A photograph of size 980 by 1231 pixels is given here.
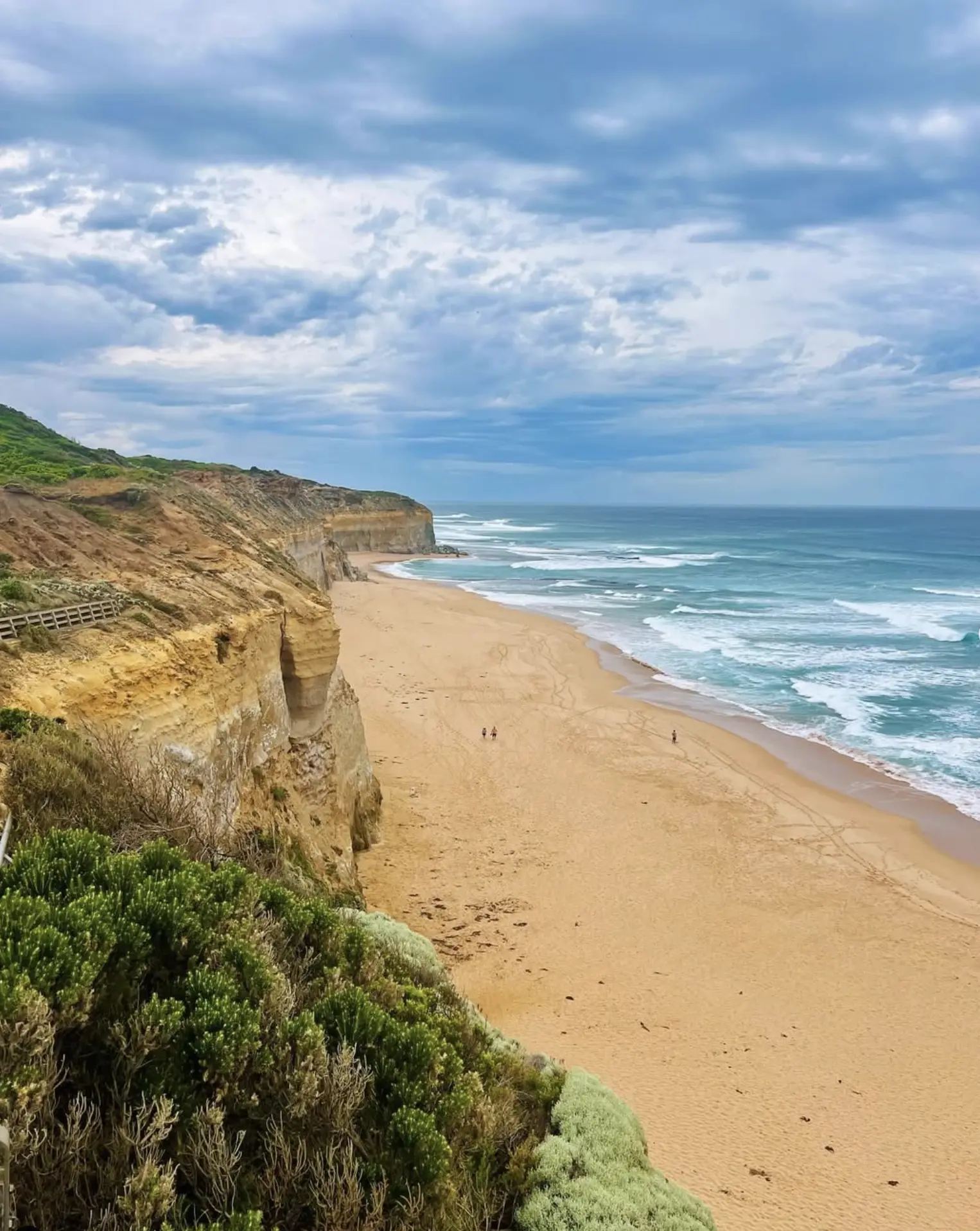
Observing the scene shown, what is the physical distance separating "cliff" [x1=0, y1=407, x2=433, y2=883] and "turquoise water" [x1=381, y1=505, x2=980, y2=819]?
1691cm

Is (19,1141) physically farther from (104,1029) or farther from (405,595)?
(405,595)

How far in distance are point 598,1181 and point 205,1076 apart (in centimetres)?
344

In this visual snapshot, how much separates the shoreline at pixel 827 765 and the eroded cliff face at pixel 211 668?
13351 millimetres

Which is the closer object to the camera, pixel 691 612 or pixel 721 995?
pixel 721 995

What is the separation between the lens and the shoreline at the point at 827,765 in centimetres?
1897

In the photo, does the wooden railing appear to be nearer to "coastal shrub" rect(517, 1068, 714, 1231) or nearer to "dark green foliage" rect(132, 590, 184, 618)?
"dark green foliage" rect(132, 590, 184, 618)

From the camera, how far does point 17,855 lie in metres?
5.35

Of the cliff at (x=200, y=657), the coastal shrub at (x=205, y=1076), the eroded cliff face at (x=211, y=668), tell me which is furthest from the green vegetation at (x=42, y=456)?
the coastal shrub at (x=205, y=1076)

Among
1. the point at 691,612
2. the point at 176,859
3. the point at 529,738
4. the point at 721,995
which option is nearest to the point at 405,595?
the point at 691,612

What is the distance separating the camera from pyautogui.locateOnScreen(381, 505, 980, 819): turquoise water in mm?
26703

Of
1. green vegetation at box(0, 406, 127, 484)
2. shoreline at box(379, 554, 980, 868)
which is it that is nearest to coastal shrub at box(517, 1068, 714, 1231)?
shoreline at box(379, 554, 980, 868)

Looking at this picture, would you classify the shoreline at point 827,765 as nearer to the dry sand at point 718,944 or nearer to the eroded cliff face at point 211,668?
the dry sand at point 718,944

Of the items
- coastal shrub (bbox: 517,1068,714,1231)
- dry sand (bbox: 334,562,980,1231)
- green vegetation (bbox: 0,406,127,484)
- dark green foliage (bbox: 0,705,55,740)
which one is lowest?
dry sand (bbox: 334,562,980,1231)

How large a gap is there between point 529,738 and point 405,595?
101 feet
